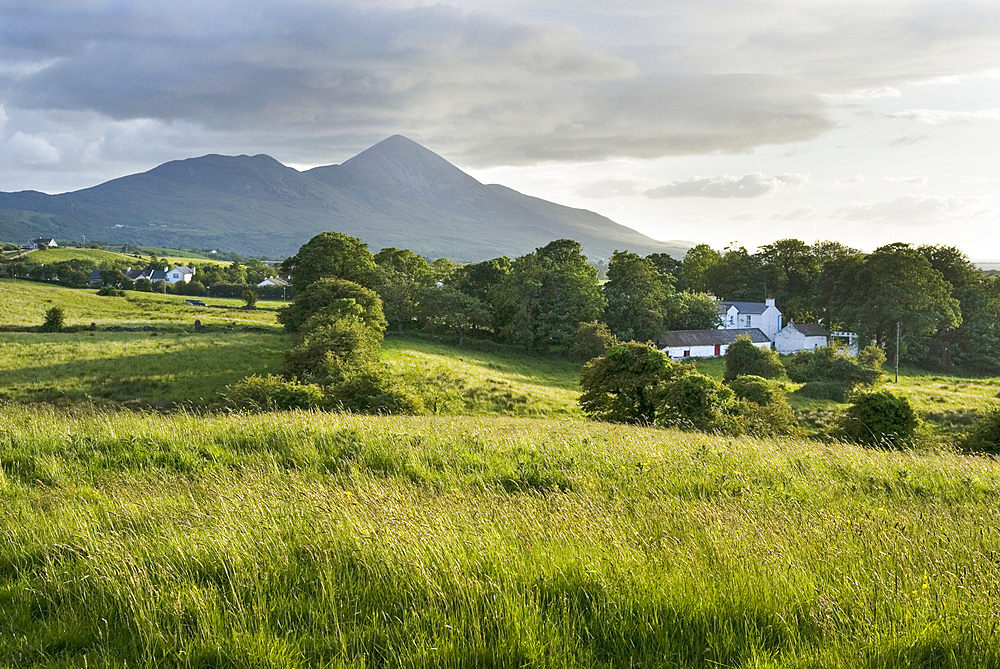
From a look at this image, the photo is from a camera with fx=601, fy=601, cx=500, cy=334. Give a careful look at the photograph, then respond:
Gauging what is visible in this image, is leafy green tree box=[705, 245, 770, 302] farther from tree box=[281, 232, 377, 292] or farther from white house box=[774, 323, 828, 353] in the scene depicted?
tree box=[281, 232, 377, 292]

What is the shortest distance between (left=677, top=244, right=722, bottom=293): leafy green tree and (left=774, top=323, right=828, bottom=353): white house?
67.1 feet

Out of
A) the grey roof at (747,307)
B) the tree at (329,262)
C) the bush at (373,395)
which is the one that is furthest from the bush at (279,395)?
the grey roof at (747,307)

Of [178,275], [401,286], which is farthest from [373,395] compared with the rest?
[178,275]

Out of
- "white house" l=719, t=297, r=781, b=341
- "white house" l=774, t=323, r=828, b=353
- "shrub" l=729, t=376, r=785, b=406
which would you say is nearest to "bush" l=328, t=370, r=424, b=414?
"shrub" l=729, t=376, r=785, b=406

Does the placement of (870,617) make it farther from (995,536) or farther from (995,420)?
(995,420)

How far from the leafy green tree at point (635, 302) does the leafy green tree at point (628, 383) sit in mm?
38495

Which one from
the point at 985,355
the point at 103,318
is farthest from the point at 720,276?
the point at 103,318

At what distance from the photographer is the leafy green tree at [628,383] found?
106 ft

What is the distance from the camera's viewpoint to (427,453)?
8.41 m

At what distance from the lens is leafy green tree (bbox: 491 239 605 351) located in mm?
69438

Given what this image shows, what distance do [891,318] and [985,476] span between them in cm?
7599

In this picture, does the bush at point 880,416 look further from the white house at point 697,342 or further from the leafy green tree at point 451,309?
the leafy green tree at point 451,309

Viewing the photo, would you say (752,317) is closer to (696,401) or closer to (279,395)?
(696,401)

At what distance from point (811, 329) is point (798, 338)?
2983 millimetres
